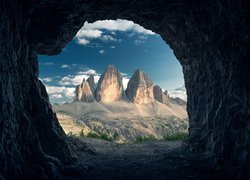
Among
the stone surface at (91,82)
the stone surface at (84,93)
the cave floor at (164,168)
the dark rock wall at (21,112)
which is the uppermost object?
the stone surface at (91,82)

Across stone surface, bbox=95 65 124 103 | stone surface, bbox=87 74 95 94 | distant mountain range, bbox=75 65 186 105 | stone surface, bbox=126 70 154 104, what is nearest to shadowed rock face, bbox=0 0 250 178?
distant mountain range, bbox=75 65 186 105

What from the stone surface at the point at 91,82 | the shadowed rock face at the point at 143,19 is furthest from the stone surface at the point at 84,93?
the shadowed rock face at the point at 143,19

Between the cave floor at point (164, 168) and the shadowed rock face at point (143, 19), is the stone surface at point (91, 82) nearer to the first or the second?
the shadowed rock face at point (143, 19)

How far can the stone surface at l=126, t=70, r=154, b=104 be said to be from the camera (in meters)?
177

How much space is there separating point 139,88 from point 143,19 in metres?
160

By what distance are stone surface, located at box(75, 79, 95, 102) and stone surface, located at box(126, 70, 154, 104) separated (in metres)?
26.6

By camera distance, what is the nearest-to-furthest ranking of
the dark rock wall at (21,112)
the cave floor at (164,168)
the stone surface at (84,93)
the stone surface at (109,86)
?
the dark rock wall at (21,112) < the cave floor at (164,168) < the stone surface at (84,93) < the stone surface at (109,86)

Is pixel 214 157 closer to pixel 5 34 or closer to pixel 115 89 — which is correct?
pixel 5 34

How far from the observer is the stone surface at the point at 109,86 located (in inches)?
7057

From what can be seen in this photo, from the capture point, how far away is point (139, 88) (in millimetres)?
178500

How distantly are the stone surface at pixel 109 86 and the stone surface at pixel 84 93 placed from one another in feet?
25.1

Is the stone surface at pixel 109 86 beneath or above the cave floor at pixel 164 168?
above

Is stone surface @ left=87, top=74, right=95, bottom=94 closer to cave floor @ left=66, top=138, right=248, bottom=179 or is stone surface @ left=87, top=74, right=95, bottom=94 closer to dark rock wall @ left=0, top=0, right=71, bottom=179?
cave floor @ left=66, top=138, right=248, bottom=179

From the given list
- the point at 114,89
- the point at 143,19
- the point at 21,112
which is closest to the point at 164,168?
the point at 21,112
